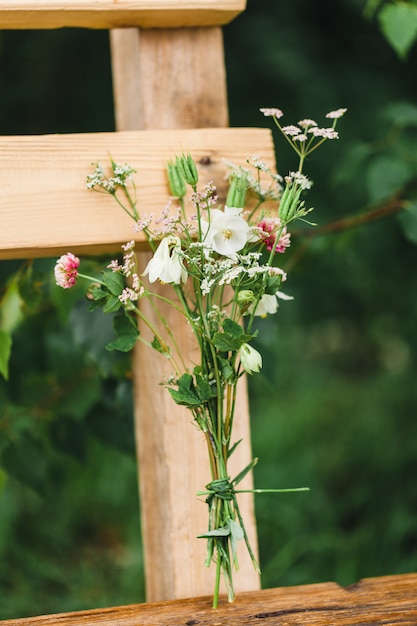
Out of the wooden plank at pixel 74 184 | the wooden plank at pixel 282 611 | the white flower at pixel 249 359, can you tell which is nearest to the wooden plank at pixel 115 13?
the wooden plank at pixel 74 184

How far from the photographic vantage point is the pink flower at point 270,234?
0.93 meters

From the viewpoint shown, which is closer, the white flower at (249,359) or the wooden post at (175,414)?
the white flower at (249,359)

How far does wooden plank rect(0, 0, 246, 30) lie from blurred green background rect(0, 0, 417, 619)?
396 millimetres

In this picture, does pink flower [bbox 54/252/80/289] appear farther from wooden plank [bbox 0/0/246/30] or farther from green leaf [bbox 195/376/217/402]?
wooden plank [bbox 0/0/246/30]

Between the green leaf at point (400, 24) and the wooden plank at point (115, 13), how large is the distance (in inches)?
14.2

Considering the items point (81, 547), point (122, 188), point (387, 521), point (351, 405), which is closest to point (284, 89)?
point (122, 188)

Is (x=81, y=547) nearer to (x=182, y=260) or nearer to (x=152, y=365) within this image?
(x=152, y=365)

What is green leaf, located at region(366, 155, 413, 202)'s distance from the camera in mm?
1604

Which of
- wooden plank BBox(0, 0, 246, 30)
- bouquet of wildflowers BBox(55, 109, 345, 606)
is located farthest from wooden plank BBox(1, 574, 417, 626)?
wooden plank BBox(0, 0, 246, 30)

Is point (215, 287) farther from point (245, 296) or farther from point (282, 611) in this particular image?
point (282, 611)

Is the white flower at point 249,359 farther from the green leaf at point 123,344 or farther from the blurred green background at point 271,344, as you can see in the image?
the blurred green background at point 271,344

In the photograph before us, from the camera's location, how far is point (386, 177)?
164 centimetres

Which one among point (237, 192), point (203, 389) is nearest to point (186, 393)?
point (203, 389)

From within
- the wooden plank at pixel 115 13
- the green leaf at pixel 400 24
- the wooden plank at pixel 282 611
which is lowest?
the wooden plank at pixel 282 611
